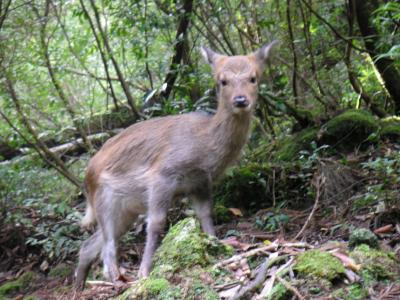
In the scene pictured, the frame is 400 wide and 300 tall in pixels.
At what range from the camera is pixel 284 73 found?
10984 millimetres

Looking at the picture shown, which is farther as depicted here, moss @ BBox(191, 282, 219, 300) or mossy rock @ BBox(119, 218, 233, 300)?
mossy rock @ BBox(119, 218, 233, 300)

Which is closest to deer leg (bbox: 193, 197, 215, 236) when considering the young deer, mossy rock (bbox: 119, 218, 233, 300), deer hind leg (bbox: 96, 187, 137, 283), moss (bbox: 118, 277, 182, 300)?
the young deer

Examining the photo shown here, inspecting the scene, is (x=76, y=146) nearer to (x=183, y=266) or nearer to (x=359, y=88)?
(x=359, y=88)

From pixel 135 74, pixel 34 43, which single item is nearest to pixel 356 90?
pixel 135 74

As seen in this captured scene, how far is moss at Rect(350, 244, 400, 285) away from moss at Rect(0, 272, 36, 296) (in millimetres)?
4303

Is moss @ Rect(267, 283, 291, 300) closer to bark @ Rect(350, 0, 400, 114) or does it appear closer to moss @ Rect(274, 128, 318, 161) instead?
moss @ Rect(274, 128, 318, 161)

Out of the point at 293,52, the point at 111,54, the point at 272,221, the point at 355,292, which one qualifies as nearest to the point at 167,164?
the point at 272,221

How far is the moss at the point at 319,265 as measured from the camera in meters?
4.03

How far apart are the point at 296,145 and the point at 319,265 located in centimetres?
453

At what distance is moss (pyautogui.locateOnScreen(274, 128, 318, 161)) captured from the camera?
8445 millimetres

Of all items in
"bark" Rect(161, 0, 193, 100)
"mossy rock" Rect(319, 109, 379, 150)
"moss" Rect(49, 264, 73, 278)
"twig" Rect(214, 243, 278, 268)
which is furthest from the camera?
"bark" Rect(161, 0, 193, 100)

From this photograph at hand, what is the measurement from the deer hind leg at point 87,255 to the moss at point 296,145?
2.88 m

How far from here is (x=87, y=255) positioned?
6.86 metres

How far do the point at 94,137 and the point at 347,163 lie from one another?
174 inches
